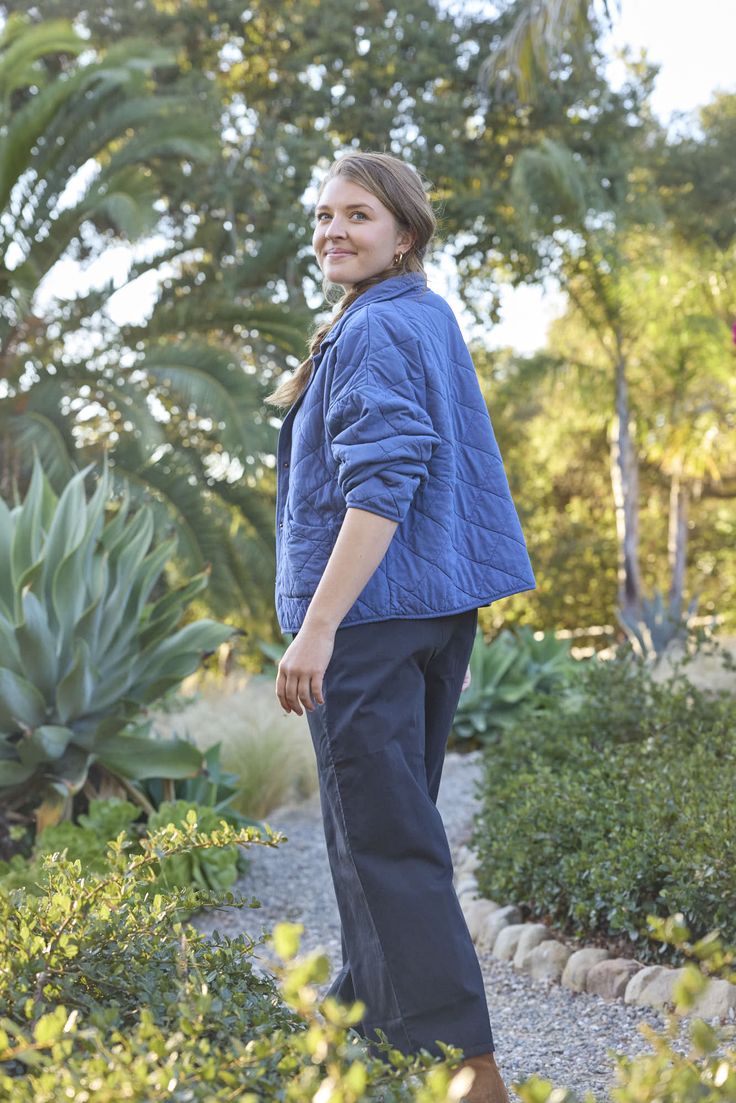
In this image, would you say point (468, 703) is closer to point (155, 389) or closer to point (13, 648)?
point (13, 648)

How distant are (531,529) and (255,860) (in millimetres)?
14775

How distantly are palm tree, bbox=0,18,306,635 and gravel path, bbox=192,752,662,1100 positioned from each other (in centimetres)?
484

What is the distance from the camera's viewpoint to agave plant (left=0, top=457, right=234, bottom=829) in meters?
4.38

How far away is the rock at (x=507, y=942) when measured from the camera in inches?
146

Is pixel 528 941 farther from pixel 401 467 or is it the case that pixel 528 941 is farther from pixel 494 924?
pixel 401 467

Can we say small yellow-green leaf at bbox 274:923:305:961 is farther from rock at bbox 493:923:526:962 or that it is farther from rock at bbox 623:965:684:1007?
rock at bbox 493:923:526:962

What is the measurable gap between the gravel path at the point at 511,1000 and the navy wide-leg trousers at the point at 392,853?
233mm

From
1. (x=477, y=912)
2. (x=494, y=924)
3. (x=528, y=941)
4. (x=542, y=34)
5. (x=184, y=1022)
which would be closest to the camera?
(x=184, y=1022)

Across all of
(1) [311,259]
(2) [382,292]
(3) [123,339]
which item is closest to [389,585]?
(2) [382,292]

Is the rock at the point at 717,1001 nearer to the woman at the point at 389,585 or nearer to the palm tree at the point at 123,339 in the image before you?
the woman at the point at 389,585

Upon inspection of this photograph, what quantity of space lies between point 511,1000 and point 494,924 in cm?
51

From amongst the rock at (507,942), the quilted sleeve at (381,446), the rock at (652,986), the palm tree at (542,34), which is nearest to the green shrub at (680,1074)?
the quilted sleeve at (381,446)

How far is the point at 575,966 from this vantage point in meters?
3.39

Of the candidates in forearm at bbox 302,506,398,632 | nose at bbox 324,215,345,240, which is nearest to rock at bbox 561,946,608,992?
forearm at bbox 302,506,398,632
